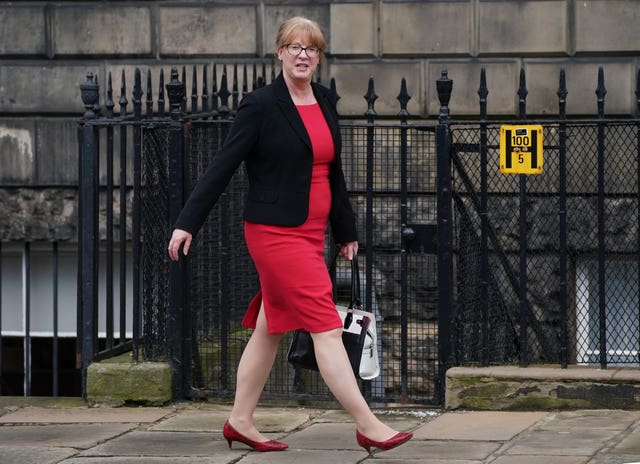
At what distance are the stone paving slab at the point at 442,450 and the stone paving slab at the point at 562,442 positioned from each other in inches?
4.6

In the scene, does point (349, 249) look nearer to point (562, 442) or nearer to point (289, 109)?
point (289, 109)

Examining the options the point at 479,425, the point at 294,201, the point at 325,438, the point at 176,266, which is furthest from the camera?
the point at 176,266

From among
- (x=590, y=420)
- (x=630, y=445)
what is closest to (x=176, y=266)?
(x=590, y=420)

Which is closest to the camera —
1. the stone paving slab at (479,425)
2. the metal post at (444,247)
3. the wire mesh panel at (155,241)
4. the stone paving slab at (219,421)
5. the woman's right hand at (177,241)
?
the woman's right hand at (177,241)

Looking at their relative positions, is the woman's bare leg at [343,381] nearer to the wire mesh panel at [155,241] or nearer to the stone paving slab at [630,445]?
the stone paving slab at [630,445]

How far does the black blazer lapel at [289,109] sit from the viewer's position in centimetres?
580

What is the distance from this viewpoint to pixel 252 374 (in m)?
6.02

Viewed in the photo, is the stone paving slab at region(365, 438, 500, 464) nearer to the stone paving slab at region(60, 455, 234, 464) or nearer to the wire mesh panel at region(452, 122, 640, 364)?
the stone paving slab at region(60, 455, 234, 464)

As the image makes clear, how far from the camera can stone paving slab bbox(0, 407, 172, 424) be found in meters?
7.00

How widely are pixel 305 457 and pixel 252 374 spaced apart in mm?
404

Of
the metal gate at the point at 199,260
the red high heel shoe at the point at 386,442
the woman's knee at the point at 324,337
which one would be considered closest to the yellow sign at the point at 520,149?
the metal gate at the point at 199,260

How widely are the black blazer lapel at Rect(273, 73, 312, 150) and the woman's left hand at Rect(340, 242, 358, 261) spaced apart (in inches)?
20.7

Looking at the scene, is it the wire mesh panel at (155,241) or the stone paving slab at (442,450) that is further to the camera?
the wire mesh panel at (155,241)

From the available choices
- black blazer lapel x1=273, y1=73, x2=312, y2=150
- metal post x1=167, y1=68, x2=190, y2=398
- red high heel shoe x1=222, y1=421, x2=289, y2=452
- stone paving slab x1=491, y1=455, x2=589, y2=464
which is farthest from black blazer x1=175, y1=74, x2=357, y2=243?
metal post x1=167, y1=68, x2=190, y2=398
